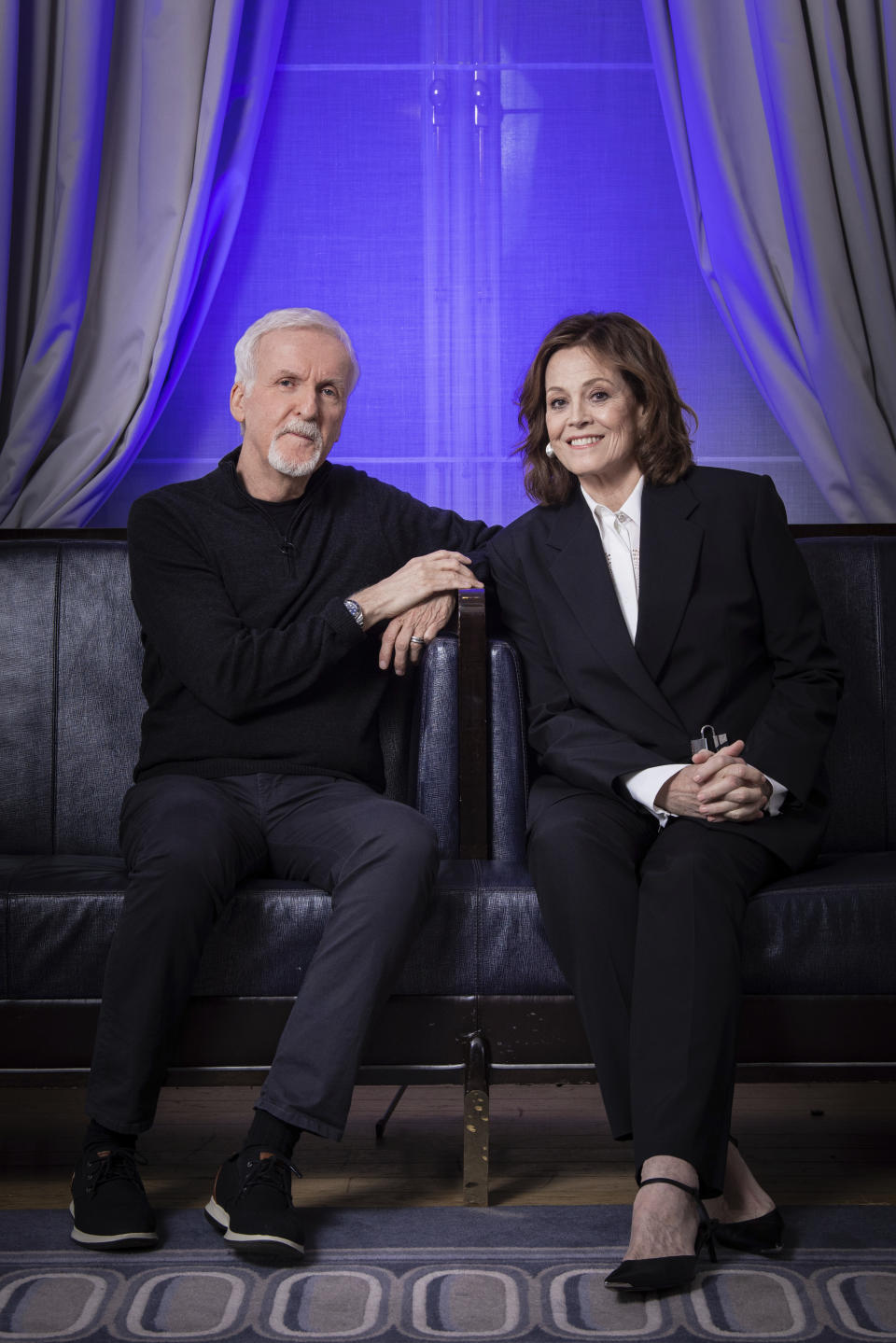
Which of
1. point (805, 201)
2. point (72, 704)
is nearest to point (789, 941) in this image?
point (72, 704)

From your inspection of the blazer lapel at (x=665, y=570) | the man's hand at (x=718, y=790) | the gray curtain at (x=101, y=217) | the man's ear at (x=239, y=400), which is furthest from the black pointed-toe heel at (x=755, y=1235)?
the gray curtain at (x=101, y=217)

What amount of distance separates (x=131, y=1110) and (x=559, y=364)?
1.32 meters

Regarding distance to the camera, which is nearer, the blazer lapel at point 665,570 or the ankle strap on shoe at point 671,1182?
the ankle strap on shoe at point 671,1182

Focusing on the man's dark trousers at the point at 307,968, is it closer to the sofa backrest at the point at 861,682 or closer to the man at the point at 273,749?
the man at the point at 273,749

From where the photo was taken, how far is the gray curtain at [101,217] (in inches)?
112

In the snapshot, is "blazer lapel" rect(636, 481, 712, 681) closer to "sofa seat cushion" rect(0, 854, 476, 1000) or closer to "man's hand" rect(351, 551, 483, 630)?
"man's hand" rect(351, 551, 483, 630)

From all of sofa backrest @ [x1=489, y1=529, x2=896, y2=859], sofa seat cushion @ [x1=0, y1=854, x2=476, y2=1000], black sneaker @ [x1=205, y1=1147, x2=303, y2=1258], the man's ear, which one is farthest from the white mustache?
black sneaker @ [x1=205, y1=1147, x2=303, y2=1258]

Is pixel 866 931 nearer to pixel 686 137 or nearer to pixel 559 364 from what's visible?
pixel 559 364

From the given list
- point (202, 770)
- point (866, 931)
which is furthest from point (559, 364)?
point (866, 931)

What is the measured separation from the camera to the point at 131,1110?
1.62 m

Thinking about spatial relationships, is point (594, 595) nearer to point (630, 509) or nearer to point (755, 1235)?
point (630, 509)

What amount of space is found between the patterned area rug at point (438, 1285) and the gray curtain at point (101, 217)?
172 cm

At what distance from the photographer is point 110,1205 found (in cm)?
159

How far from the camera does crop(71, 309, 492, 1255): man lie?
161 cm
